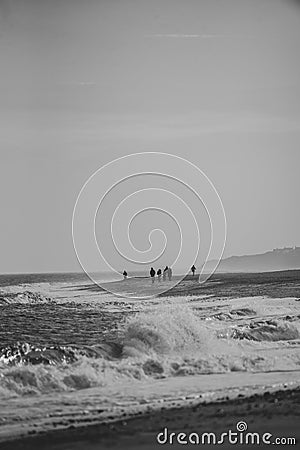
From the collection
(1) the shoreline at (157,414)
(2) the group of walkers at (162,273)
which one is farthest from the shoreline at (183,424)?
(2) the group of walkers at (162,273)

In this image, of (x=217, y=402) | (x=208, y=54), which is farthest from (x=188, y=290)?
(x=208, y=54)

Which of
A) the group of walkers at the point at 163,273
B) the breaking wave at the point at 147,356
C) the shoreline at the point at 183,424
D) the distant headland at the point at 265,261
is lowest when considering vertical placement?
the shoreline at the point at 183,424

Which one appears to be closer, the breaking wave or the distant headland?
the breaking wave

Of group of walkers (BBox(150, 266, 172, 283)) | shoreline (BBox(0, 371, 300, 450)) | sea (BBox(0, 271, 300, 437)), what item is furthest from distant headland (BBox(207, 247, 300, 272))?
shoreline (BBox(0, 371, 300, 450))

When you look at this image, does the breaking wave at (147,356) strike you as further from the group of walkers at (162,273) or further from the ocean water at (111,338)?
the group of walkers at (162,273)

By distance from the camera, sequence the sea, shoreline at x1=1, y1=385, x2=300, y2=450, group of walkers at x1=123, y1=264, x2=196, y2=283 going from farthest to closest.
Result: 1. group of walkers at x1=123, y1=264, x2=196, y2=283
2. the sea
3. shoreline at x1=1, y1=385, x2=300, y2=450

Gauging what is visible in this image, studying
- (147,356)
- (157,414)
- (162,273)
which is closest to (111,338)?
(147,356)

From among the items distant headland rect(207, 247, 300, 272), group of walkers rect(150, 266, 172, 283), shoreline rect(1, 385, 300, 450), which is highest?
distant headland rect(207, 247, 300, 272)

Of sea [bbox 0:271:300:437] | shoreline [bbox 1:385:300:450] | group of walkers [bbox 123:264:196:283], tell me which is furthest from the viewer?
group of walkers [bbox 123:264:196:283]

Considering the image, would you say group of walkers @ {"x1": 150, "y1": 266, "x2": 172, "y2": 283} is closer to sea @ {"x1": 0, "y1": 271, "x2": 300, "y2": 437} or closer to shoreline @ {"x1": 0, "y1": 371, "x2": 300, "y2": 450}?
sea @ {"x1": 0, "y1": 271, "x2": 300, "y2": 437}

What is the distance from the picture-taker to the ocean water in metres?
3.04

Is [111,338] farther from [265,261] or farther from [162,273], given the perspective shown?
[265,261]

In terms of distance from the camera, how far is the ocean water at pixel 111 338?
304cm

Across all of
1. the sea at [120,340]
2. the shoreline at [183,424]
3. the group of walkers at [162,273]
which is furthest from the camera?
the group of walkers at [162,273]
